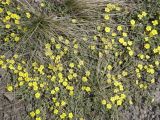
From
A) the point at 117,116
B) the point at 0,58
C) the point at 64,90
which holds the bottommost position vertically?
the point at 117,116

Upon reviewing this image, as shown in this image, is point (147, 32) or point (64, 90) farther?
point (147, 32)

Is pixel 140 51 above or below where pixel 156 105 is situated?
above

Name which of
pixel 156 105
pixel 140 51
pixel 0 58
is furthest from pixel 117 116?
pixel 0 58

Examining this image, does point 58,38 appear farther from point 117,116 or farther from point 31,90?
point 117,116

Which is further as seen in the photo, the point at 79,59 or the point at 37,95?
the point at 79,59

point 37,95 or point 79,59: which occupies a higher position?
point 79,59

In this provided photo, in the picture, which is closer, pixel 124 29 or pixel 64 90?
pixel 64 90

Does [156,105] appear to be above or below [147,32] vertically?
below

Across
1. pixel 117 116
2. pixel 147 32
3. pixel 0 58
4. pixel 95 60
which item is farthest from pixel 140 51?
pixel 0 58

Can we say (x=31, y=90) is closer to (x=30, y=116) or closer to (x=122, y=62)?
(x=30, y=116)
